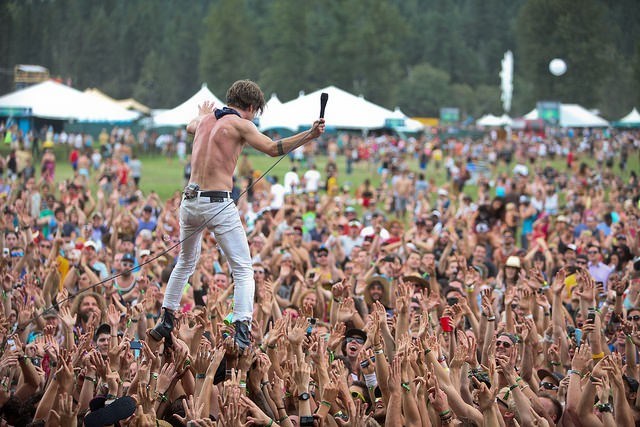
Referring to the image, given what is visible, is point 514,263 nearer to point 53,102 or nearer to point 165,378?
point 165,378

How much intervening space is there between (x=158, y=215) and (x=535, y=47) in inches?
2865

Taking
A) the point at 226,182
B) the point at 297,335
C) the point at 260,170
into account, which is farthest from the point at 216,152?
the point at 260,170

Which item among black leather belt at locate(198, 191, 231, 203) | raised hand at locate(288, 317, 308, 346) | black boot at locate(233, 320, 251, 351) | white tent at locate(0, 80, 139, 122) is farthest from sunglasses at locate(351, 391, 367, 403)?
white tent at locate(0, 80, 139, 122)

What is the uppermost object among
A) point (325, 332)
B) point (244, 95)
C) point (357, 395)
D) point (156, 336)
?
point (244, 95)

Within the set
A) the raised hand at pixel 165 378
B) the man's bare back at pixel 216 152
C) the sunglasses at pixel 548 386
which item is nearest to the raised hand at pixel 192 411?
the raised hand at pixel 165 378

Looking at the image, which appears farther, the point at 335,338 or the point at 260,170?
the point at 260,170

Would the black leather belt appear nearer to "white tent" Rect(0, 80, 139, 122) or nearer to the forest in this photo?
"white tent" Rect(0, 80, 139, 122)

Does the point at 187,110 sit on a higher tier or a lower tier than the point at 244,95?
lower

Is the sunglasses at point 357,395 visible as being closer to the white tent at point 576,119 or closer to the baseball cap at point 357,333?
the baseball cap at point 357,333

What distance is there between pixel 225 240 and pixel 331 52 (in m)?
77.6

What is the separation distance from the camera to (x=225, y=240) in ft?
21.6

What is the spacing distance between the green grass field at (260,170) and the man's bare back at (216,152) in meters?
21.7

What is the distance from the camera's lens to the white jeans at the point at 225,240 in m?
6.47

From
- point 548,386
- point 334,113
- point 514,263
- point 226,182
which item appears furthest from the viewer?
point 334,113
